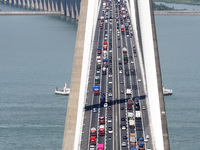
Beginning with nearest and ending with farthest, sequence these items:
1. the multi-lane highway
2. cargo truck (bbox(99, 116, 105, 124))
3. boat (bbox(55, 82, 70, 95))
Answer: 1. the multi-lane highway
2. cargo truck (bbox(99, 116, 105, 124))
3. boat (bbox(55, 82, 70, 95))

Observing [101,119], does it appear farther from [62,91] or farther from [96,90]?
[62,91]

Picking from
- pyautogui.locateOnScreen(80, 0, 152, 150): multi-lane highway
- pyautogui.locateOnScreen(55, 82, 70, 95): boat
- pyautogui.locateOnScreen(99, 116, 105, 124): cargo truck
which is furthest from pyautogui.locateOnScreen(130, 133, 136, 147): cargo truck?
pyautogui.locateOnScreen(55, 82, 70, 95): boat

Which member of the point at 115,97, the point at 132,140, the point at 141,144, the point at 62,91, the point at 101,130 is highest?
the point at 62,91

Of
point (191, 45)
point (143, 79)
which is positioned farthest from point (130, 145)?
point (191, 45)

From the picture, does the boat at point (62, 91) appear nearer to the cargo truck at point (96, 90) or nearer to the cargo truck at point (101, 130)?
the cargo truck at point (96, 90)

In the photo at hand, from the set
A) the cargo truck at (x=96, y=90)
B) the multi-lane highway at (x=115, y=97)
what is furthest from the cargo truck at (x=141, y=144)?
the cargo truck at (x=96, y=90)

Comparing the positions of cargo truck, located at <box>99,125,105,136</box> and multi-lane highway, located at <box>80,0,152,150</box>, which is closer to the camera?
multi-lane highway, located at <box>80,0,152,150</box>

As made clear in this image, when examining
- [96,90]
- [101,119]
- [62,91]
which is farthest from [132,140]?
[62,91]

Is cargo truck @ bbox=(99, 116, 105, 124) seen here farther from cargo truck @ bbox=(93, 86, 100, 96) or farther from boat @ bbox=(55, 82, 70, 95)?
boat @ bbox=(55, 82, 70, 95)
